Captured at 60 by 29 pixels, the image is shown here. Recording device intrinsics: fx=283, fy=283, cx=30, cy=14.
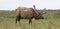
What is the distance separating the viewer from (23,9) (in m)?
21.4

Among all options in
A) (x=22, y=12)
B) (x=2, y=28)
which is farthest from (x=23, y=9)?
(x=2, y=28)

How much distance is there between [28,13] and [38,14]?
2.46ft

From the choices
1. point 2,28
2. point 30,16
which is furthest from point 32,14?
point 2,28

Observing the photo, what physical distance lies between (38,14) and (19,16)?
1.67 metres

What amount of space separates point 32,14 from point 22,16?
0.88 metres

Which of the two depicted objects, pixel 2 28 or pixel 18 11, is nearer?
pixel 2 28

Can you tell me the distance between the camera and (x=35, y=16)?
821 inches

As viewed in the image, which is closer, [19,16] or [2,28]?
[2,28]

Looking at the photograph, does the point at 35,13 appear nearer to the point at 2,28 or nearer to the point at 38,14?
the point at 38,14

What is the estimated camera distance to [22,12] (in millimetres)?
21422

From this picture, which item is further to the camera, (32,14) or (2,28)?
(32,14)

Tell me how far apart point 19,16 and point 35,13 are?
1.57 meters

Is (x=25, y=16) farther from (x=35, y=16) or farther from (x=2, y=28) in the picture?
(x=2, y=28)

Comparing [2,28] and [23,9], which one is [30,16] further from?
[2,28]
